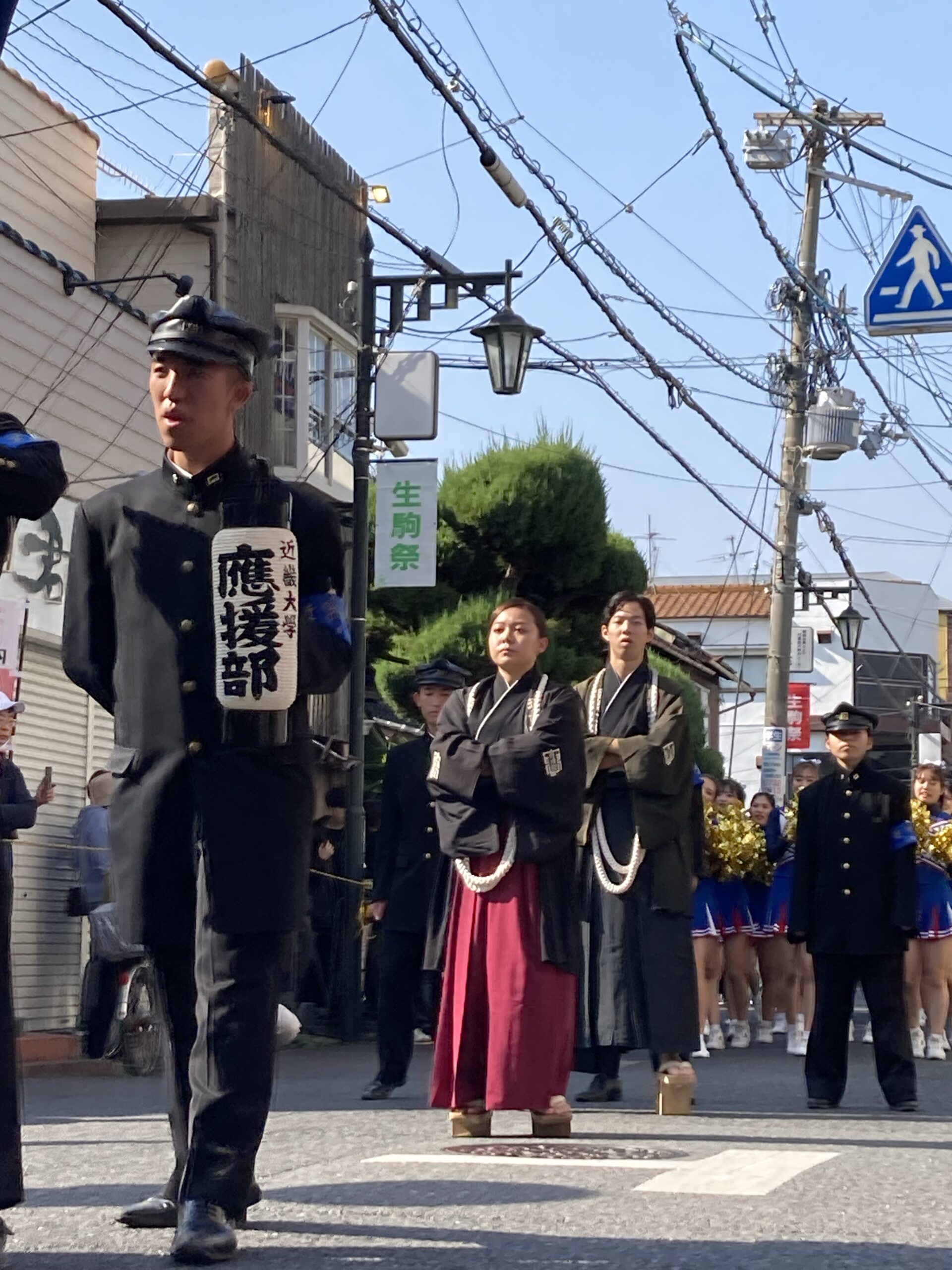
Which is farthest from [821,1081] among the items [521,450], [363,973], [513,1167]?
[521,450]

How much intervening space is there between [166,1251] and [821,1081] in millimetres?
5562

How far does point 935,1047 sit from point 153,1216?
10.2 metres

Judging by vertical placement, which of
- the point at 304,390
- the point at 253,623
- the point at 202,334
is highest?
the point at 304,390

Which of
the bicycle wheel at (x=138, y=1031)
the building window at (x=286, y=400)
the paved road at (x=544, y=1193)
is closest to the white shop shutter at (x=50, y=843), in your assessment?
the bicycle wheel at (x=138, y=1031)

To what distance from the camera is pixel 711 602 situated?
66812 mm

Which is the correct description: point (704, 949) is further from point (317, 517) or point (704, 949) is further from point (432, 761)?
point (317, 517)

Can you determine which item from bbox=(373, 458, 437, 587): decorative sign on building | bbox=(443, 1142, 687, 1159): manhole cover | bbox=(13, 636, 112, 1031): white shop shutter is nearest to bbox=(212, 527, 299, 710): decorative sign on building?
bbox=(443, 1142, 687, 1159): manhole cover

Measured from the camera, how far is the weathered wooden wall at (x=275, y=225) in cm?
2047

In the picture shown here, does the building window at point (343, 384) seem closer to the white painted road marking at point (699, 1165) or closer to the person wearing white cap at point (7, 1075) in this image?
the white painted road marking at point (699, 1165)

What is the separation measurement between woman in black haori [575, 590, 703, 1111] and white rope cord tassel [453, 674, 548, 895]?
0.86 m

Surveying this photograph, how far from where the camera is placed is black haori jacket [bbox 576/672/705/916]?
8789 mm

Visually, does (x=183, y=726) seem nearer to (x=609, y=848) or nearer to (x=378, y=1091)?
(x=609, y=848)

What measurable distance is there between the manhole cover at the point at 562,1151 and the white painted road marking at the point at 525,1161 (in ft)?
0.21

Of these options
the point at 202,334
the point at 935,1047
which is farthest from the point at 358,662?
the point at 202,334
